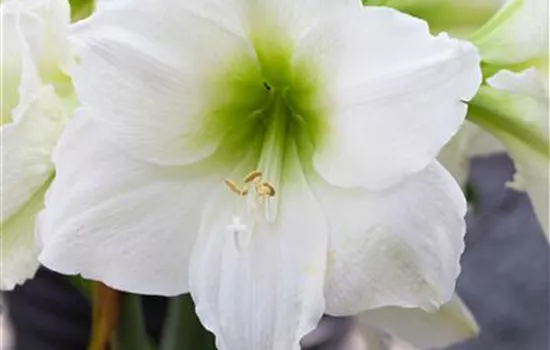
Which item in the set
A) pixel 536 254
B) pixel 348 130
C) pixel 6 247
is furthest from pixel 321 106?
pixel 536 254

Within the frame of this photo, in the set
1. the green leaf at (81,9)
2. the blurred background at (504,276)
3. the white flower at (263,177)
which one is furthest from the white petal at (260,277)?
the blurred background at (504,276)

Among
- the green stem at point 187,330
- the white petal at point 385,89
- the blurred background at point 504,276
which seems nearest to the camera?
the white petal at point 385,89

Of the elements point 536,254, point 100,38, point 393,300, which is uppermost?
point 100,38

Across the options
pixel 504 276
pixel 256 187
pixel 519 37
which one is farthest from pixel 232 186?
pixel 504 276

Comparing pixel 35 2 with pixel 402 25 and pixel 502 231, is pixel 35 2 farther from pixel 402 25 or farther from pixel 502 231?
pixel 502 231

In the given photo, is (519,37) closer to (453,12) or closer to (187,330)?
(453,12)

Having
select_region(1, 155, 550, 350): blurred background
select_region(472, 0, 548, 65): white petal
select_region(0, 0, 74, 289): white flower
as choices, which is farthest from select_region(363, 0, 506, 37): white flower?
select_region(1, 155, 550, 350): blurred background

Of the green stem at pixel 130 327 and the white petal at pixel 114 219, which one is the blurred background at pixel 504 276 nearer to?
the green stem at pixel 130 327
